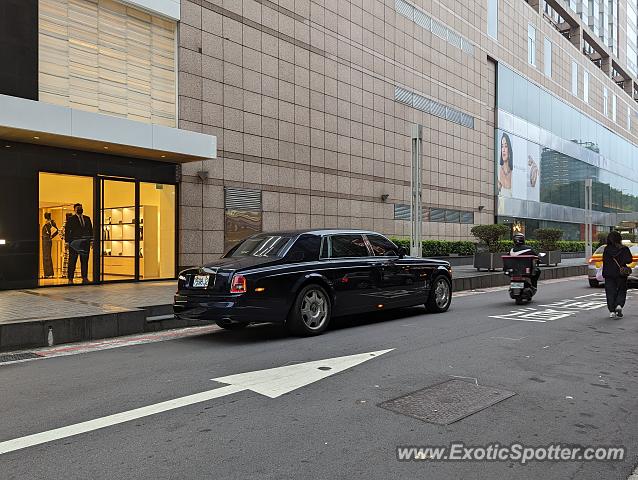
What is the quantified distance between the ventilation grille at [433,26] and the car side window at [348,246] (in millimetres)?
Answer: 20375

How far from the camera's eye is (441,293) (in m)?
11.2

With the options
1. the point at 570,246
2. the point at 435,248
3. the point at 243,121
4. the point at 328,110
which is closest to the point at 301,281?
the point at 243,121

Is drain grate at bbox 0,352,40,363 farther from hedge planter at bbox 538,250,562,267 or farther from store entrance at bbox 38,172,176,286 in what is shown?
hedge planter at bbox 538,250,562,267

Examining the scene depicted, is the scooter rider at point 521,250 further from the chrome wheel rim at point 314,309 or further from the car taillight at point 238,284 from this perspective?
the car taillight at point 238,284

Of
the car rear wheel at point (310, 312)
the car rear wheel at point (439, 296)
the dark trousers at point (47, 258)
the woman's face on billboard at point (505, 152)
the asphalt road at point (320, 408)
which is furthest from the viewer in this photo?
the woman's face on billboard at point (505, 152)

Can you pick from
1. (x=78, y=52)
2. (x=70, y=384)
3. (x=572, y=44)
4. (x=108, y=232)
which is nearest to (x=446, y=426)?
(x=70, y=384)

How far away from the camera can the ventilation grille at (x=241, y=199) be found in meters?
17.7

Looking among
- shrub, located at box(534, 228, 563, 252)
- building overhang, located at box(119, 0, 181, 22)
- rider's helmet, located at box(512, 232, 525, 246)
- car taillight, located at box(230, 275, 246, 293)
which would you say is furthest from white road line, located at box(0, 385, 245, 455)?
shrub, located at box(534, 228, 563, 252)

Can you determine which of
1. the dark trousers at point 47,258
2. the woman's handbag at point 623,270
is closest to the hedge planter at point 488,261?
the woman's handbag at point 623,270

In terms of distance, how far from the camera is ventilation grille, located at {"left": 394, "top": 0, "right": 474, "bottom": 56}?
88.2 ft

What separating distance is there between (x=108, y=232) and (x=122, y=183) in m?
1.46

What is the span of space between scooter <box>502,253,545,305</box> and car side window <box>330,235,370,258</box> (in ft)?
15.0

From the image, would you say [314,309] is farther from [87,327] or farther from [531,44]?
[531,44]

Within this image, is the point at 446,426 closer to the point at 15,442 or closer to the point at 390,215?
the point at 15,442
